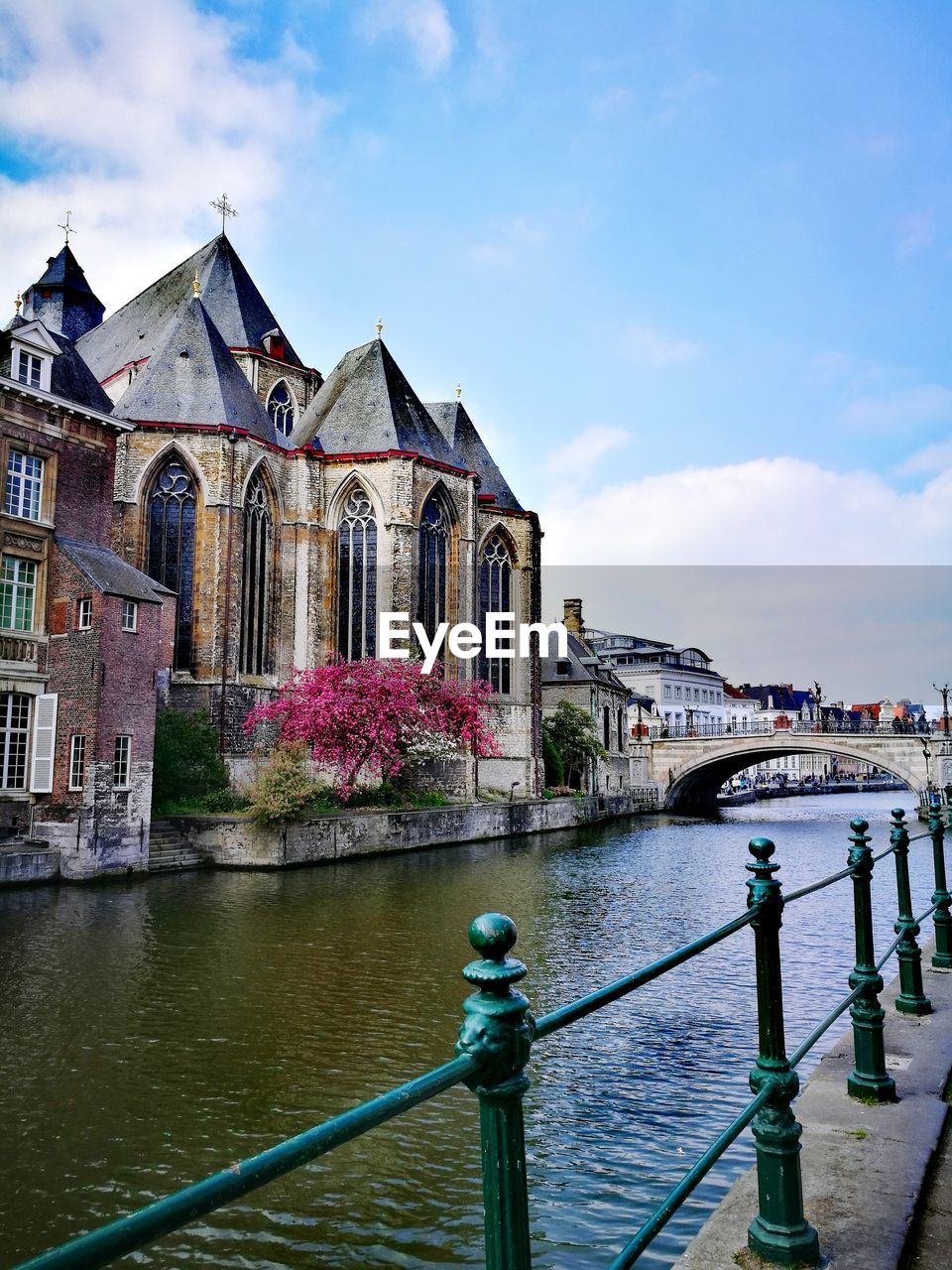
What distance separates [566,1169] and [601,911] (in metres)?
9.83

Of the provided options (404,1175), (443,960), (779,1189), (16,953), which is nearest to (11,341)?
(16,953)

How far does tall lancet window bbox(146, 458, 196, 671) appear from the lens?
97.0 feet

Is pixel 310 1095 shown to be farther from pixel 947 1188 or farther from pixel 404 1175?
pixel 947 1188

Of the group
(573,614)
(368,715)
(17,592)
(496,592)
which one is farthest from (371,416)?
(573,614)

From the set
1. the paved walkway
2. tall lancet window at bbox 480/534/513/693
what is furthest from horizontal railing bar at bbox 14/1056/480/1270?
tall lancet window at bbox 480/534/513/693

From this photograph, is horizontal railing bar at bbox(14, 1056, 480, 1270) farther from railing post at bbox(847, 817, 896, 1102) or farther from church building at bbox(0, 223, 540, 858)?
church building at bbox(0, 223, 540, 858)

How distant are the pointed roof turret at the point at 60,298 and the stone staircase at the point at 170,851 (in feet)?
105

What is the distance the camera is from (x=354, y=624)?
33.2 m

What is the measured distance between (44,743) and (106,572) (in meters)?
4.06

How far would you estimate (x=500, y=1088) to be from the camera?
1599 mm

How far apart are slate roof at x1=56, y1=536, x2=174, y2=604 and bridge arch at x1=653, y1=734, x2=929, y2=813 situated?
33236mm

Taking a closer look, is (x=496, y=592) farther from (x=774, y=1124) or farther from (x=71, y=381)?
(x=774, y=1124)

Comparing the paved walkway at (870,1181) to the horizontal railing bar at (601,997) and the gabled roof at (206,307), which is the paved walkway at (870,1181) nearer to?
the horizontal railing bar at (601,997)

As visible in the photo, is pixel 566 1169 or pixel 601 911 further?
pixel 601 911
